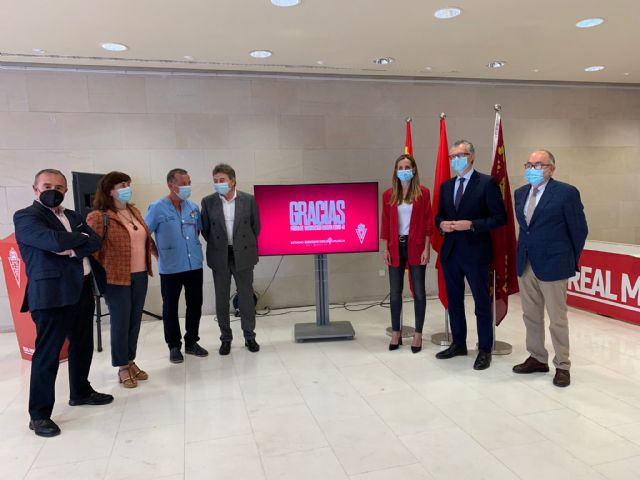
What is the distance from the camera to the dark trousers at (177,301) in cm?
382

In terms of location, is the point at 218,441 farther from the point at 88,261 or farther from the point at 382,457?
the point at 88,261

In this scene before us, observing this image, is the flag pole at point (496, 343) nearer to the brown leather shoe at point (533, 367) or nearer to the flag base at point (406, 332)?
the brown leather shoe at point (533, 367)

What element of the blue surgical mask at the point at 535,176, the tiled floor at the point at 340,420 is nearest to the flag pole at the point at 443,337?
the tiled floor at the point at 340,420

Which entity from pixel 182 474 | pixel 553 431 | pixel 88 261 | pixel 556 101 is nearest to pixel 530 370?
pixel 553 431

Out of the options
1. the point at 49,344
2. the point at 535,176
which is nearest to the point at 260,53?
the point at 535,176

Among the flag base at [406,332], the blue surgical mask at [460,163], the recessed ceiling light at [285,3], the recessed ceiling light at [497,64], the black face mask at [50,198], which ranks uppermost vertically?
the recessed ceiling light at [285,3]

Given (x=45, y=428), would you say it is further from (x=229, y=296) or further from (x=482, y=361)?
(x=482, y=361)

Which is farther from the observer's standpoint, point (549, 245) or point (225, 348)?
point (225, 348)

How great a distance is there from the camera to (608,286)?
4863mm

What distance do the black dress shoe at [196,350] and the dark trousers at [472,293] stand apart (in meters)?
2.16

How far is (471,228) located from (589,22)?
2.29m

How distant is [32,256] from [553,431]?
10.3 feet

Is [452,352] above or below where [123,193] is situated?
below

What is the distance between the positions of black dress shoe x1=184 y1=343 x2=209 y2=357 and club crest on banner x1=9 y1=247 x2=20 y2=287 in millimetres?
1587
